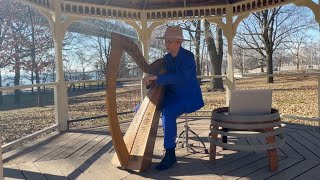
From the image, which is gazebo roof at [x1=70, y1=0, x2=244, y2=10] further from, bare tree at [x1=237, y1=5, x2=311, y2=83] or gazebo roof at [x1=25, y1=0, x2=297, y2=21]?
bare tree at [x1=237, y1=5, x2=311, y2=83]

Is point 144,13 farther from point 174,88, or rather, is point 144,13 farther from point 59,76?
point 174,88

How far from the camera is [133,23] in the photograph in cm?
652

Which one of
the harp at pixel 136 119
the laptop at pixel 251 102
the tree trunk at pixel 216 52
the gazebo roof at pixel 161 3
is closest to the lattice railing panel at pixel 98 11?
the gazebo roof at pixel 161 3

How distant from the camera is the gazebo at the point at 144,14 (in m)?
5.46

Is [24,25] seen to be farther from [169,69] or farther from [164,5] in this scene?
[169,69]

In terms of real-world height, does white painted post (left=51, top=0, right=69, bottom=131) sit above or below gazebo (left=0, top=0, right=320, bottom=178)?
below

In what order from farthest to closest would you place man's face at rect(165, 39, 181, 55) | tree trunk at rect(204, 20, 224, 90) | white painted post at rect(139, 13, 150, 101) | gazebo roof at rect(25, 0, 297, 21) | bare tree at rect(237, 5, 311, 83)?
bare tree at rect(237, 5, 311, 83), tree trunk at rect(204, 20, 224, 90), white painted post at rect(139, 13, 150, 101), gazebo roof at rect(25, 0, 297, 21), man's face at rect(165, 39, 181, 55)

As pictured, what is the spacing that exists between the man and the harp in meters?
0.11

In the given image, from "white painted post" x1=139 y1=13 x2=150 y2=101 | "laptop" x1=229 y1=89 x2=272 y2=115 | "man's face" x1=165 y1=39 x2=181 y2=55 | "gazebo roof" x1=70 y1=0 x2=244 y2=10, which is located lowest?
"laptop" x1=229 y1=89 x2=272 y2=115

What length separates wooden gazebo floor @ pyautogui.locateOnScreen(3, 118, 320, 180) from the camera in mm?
3100

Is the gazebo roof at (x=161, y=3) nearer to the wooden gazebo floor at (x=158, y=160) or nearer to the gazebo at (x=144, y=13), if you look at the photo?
the gazebo at (x=144, y=13)

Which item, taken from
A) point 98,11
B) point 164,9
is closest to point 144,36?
point 164,9

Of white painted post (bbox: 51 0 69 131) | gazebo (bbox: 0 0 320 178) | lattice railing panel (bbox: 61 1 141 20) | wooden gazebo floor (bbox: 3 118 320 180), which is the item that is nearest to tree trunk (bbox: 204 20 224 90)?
gazebo (bbox: 0 0 320 178)

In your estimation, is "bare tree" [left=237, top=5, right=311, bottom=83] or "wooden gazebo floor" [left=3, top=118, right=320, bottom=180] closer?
"wooden gazebo floor" [left=3, top=118, right=320, bottom=180]
